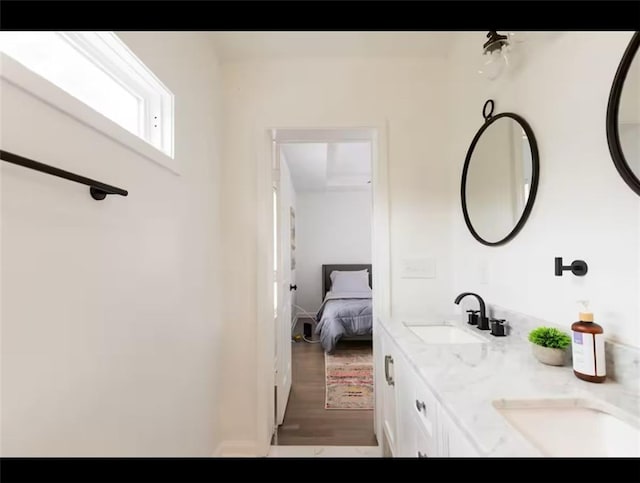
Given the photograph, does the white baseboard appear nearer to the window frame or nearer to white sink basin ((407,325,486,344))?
white sink basin ((407,325,486,344))

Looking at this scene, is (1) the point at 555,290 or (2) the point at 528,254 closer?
(1) the point at 555,290

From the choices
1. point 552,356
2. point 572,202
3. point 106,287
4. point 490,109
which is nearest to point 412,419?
point 552,356

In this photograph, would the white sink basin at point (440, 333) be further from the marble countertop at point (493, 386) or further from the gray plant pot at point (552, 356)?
the gray plant pot at point (552, 356)

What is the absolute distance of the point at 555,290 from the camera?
3.73 feet

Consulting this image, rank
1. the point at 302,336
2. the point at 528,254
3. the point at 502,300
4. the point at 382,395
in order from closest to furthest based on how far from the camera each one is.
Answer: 1. the point at 528,254
2. the point at 502,300
3. the point at 382,395
4. the point at 302,336

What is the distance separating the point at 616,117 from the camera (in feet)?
2.88

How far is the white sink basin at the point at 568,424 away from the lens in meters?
0.74

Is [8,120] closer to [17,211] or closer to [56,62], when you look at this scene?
[17,211]

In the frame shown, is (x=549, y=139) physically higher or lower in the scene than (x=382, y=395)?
higher

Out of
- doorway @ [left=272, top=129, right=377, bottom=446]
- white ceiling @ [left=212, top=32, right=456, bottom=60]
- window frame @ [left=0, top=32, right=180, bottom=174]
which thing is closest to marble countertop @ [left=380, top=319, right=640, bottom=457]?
doorway @ [left=272, top=129, right=377, bottom=446]

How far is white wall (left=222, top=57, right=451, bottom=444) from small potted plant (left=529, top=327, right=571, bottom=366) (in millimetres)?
910

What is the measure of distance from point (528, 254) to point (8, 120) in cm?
171

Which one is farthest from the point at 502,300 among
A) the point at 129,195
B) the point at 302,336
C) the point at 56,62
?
the point at 302,336

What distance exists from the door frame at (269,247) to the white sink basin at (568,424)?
3.74ft
